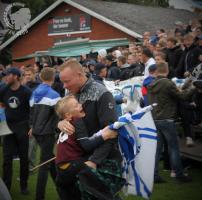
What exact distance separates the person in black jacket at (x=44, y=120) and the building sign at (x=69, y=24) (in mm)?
24838

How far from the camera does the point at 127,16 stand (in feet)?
110

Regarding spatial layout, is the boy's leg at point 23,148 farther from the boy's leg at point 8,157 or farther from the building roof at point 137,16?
the building roof at point 137,16

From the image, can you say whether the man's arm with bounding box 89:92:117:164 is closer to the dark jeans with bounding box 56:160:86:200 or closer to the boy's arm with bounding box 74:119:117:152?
the boy's arm with bounding box 74:119:117:152

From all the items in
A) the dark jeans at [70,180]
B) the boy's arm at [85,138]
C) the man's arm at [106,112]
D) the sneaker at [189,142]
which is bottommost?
the sneaker at [189,142]

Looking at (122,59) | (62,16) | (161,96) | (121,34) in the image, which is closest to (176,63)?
(122,59)

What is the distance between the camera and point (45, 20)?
34250 mm

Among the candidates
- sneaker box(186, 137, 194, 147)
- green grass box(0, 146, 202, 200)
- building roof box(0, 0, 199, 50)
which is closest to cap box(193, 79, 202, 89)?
sneaker box(186, 137, 194, 147)

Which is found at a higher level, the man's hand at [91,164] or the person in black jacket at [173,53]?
the person in black jacket at [173,53]

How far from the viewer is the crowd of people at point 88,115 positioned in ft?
15.6

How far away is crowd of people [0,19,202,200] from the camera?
477cm

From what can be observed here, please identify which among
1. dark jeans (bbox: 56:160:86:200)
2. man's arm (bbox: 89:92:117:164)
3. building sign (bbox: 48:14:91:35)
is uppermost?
building sign (bbox: 48:14:91:35)

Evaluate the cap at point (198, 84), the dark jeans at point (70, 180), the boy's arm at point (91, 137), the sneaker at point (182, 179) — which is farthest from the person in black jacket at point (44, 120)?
the boy's arm at point (91, 137)

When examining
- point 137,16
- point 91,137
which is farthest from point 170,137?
point 137,16

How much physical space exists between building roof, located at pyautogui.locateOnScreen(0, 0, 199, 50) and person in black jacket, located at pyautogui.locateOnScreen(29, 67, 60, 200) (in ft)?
69.8
